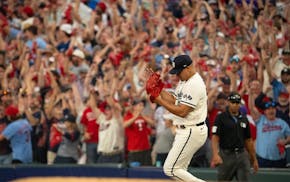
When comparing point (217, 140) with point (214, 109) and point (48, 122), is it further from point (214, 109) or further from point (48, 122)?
point (48, 122)

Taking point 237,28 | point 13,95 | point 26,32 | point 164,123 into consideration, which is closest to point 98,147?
point 164,123

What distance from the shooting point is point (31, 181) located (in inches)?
269

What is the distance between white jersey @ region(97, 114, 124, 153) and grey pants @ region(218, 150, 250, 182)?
2.92m

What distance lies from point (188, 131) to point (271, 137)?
2.62m

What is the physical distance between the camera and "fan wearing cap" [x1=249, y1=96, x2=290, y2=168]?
12.5 m

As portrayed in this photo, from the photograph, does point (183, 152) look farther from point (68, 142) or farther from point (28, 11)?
point (28, 11)

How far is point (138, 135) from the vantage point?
13898 millimetres

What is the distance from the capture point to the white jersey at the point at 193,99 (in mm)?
10250

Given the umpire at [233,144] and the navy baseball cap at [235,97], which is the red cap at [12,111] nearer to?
the umpire at [233,144]

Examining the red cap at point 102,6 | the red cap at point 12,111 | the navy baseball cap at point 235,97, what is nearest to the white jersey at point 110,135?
the red cap at point 12,111

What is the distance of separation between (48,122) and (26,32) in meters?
3.96

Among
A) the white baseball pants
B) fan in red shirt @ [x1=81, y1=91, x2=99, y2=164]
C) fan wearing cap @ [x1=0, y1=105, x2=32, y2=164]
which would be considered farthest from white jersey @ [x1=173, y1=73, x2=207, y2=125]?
fan wearing cap @ [x1=0, y1=105, x2=32, y2=164]

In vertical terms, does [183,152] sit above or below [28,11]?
below

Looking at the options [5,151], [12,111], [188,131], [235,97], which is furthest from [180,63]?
[5,151]
